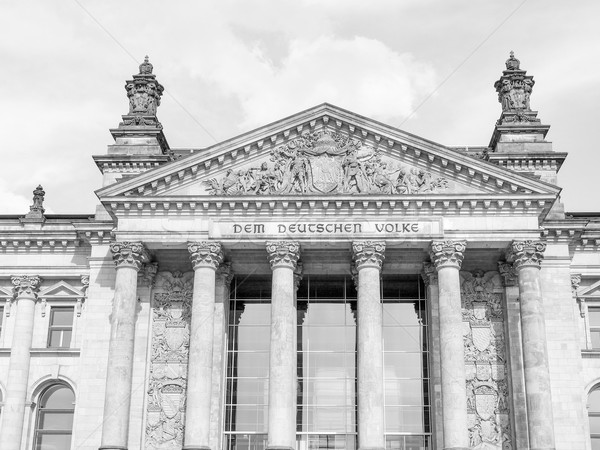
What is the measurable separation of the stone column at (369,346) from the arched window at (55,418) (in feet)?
49.0

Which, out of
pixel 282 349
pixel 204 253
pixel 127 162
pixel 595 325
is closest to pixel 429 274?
pixel 282 349

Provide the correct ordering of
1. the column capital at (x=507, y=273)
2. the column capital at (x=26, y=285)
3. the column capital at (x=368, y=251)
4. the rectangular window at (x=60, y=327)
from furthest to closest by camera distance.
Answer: the column capital at (x=26, y=285) → the rectangular window at (x=60, y=327) → the column capital at (x=507, y=273) → the column capital at (x=368, y=251)

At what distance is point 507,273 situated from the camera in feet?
134

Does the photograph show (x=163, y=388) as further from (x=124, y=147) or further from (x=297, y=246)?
(x=124, y=147)

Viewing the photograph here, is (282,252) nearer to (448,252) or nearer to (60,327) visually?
(448,252)

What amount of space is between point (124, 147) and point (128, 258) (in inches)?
329

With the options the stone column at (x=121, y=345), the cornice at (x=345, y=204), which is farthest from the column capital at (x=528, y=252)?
the stone column at (x=121, y=345)

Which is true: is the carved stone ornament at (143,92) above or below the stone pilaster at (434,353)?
above

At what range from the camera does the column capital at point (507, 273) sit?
133ft

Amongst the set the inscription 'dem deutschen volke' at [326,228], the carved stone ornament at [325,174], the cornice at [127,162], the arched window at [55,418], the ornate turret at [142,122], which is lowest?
the arched window at [55,418]

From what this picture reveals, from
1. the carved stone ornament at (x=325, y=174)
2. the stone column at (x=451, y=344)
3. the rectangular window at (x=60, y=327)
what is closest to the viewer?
the stone column at (x=451, y=344)

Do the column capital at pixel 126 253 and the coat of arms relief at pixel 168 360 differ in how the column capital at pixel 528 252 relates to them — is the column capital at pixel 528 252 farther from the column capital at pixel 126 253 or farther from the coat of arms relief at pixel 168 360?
the column capital at pixel 126 253

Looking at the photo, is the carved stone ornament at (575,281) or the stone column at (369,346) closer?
the stone column at (369,346)

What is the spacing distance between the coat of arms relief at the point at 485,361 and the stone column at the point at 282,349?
798cm
